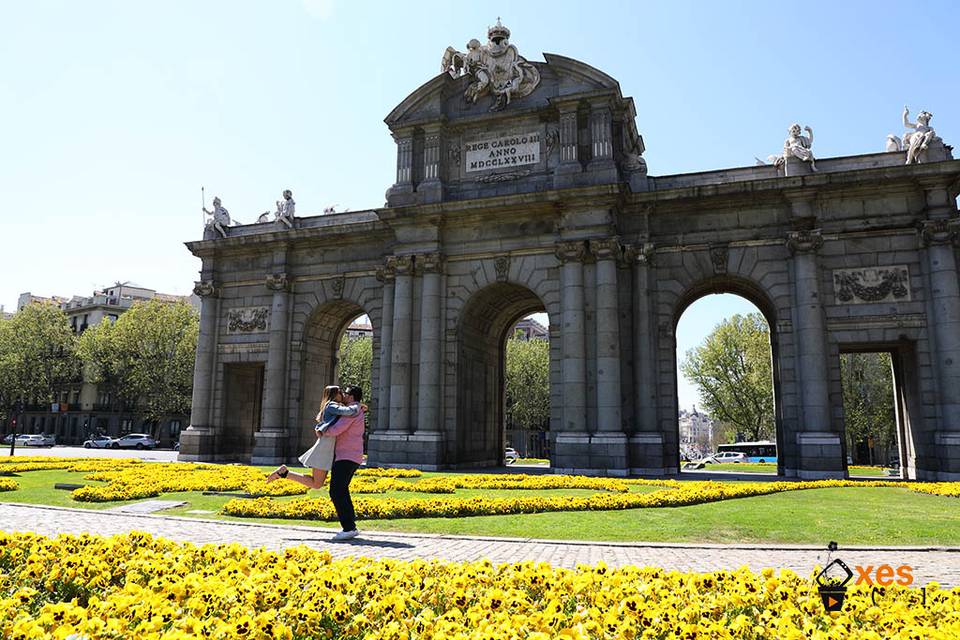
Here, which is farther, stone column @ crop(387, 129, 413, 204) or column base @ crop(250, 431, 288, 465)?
column base @ crop(250, 431, 288, 465)

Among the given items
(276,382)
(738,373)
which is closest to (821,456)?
(276,382)

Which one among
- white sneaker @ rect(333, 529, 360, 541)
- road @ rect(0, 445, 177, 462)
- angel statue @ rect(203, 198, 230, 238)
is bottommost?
road @ rect(0, 445, 177, 462)

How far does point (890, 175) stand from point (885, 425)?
36.1 m

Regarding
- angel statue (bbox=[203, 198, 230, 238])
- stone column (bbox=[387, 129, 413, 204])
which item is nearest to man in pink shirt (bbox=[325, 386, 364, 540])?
stone column (bbox=[387, 129, 413, 204])

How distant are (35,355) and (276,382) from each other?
58.3 meters

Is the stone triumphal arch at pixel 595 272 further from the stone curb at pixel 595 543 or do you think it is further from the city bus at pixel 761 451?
the city bus at pixel 761 451

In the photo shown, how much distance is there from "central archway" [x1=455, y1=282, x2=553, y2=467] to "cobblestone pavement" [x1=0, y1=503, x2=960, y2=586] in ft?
65.0

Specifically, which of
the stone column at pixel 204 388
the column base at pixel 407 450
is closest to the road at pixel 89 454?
the stone column at pixel 204 388

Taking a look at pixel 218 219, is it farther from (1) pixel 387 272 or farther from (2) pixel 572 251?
(2) pixel 572 251

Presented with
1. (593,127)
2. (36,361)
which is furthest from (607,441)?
(36,361)

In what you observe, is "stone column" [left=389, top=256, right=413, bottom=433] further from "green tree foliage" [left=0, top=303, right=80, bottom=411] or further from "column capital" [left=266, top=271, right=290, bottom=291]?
"green tree foliage" [left=0, top=303, right=80, bottom=411]

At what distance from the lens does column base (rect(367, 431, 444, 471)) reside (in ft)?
101

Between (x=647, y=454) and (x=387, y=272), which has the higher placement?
(x=387, y=272)

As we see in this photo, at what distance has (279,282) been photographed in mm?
37094
